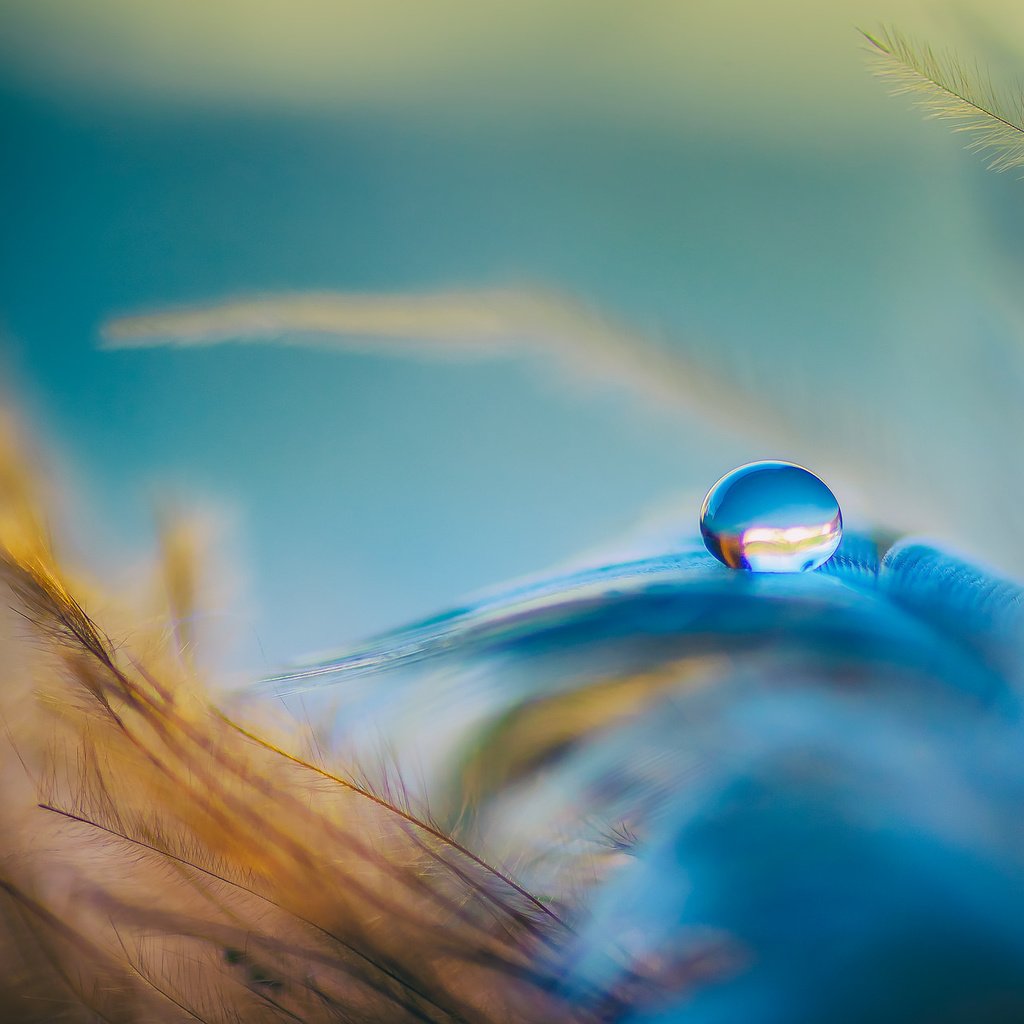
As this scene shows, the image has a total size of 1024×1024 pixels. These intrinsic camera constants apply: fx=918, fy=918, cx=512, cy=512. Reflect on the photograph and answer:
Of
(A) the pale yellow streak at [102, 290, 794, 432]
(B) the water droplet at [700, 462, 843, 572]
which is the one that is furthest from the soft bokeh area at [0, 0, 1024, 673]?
(B) the water droplet at [700, 462, 843, 572]

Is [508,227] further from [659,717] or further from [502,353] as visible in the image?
[659,717]

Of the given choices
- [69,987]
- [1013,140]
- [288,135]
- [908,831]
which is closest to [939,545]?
[908,831]

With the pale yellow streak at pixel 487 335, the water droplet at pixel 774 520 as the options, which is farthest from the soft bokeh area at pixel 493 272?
the water droplet at pixel 774 520

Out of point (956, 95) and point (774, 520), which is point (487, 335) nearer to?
point (774, 520)

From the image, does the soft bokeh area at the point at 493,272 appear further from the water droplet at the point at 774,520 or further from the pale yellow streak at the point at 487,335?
the water droplet at the point at 774,520

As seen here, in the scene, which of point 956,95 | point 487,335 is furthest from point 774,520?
point 956,95

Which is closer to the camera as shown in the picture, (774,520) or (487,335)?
(774,520)

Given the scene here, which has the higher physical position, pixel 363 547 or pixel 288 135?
pixel 288 135
